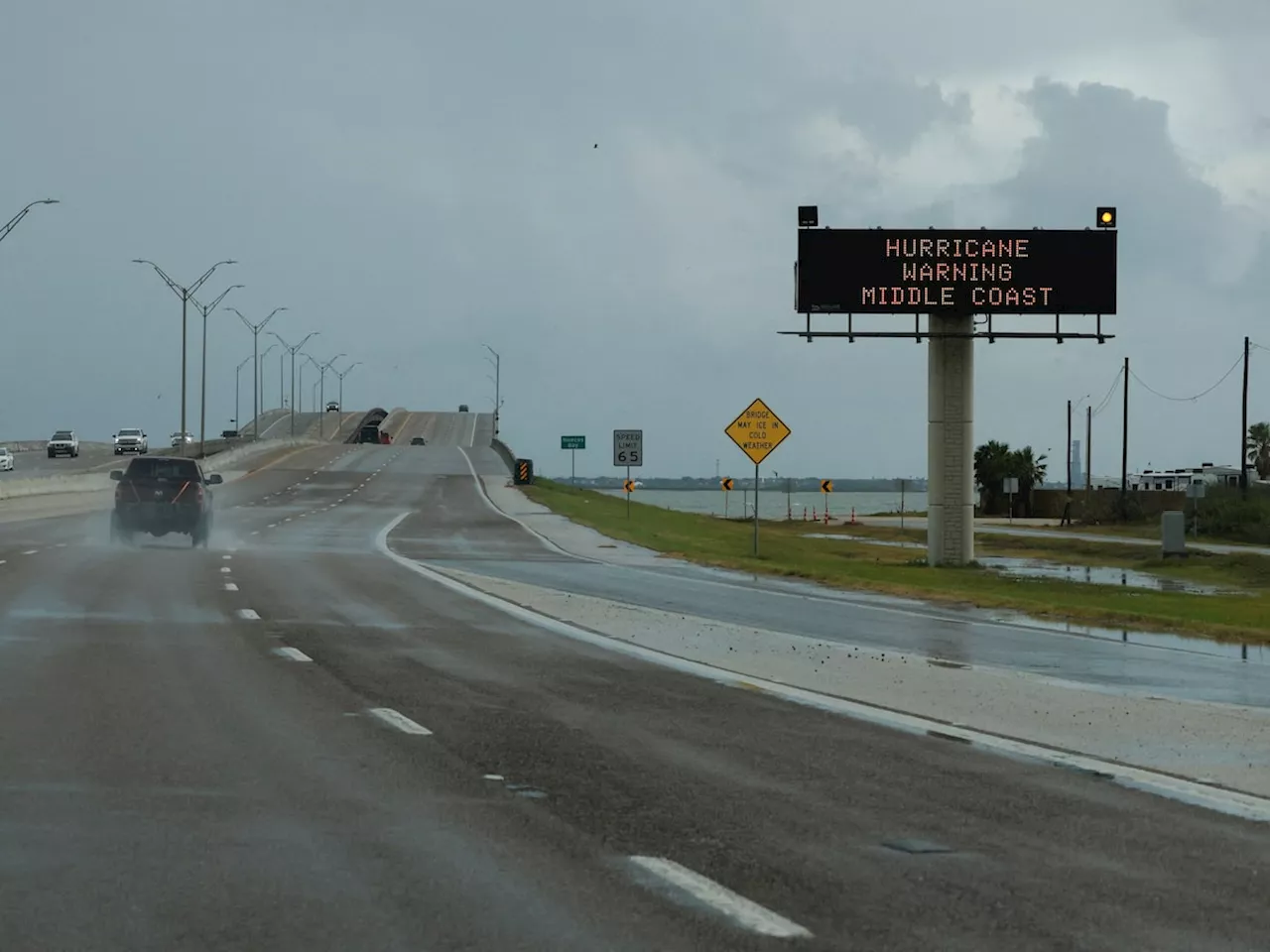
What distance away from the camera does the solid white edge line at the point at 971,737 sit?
10.2 m

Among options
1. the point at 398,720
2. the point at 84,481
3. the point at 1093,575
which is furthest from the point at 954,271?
the point at 84,481

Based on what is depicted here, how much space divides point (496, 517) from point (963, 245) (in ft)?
72.8

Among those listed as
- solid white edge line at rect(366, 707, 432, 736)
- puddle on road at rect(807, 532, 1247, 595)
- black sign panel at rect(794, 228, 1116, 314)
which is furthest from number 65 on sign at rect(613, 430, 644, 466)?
solid white edge line at rect(366, 707, 432, 736)

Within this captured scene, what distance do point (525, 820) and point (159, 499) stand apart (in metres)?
36.3

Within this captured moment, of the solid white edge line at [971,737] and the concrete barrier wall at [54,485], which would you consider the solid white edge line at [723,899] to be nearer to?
the solid white edge line at [971,737]

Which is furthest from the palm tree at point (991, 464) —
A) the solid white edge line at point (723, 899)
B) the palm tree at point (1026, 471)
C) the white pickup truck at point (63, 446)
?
the solid white edge line at point (723, 899)

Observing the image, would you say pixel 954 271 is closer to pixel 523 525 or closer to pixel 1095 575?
pixel 1095 575

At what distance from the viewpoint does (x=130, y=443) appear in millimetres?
128625

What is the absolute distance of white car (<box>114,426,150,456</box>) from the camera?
419ft

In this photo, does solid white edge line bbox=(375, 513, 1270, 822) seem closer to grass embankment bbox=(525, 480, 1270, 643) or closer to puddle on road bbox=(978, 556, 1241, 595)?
grass embankment bbox=(525, 480, 1270, 643)

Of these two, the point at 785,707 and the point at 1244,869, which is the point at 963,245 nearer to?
the point at 785,707

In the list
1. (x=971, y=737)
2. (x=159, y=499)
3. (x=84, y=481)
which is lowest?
(x=971, y=737)

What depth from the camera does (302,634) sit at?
2039 cm

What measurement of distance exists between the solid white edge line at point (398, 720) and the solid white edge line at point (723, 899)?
456 cm
